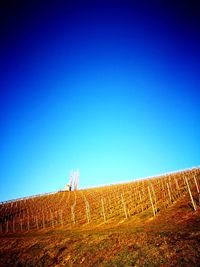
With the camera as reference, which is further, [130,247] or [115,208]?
[115,208]

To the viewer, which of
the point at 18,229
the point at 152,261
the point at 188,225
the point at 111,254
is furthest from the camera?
the point at 18,229

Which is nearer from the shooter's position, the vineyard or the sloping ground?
the sloping ground

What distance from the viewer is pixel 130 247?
1227 centimetres

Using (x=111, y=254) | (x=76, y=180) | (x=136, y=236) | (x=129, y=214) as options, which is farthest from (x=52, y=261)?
(x=76, y=180)

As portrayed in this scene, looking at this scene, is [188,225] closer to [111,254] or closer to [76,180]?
[111,254]

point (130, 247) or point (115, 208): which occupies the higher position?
point (115, 208)

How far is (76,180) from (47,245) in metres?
57.3

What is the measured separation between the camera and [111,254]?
1228 centimetres

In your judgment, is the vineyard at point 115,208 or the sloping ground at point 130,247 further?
the vineyard at point 115,208

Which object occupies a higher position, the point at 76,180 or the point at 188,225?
the point at 76,180

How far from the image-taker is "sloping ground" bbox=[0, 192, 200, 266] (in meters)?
10.1

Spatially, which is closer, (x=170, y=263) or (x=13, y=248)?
(x=170, y=263)

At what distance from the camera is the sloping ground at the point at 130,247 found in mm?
10062

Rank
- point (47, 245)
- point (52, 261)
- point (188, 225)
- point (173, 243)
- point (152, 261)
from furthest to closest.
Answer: point (47, 245), point (52, 261), point (188, 225), point (173, 243), point (152, 261)
